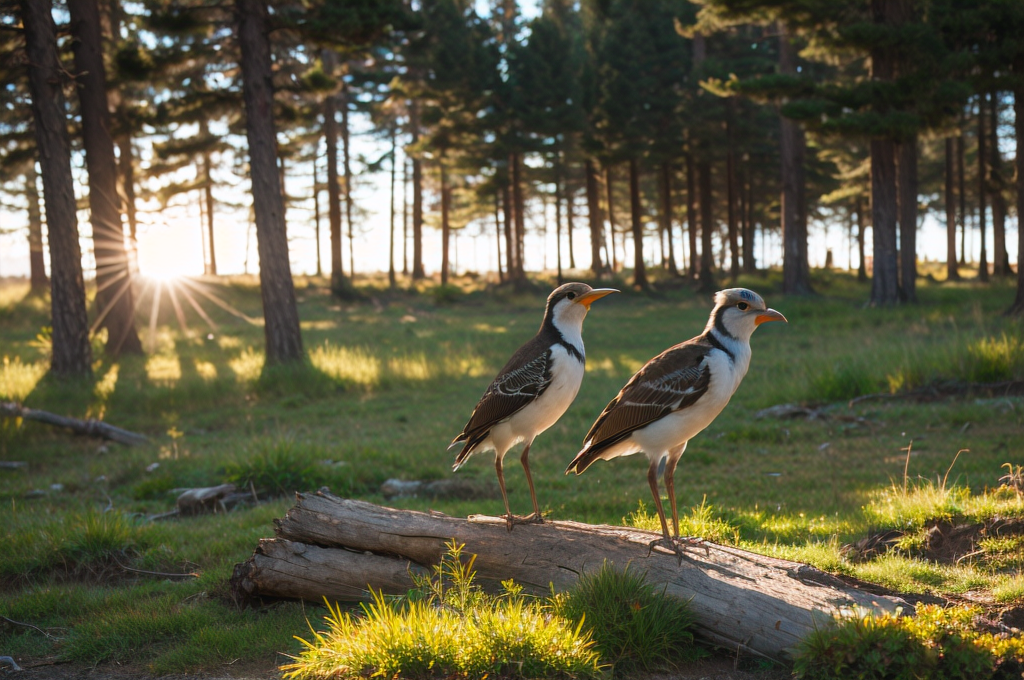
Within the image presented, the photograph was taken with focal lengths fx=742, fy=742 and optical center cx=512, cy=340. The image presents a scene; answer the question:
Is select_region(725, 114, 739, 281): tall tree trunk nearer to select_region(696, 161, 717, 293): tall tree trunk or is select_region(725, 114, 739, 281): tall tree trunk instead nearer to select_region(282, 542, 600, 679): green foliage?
select_region(696, 161, 717, 293): tall tree trunk

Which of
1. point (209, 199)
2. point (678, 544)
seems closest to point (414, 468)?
point (678, 544)

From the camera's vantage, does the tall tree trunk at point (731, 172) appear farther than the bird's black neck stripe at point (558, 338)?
Yes

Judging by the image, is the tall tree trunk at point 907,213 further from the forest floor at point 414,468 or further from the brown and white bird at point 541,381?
the brown and white bird at point 541,381

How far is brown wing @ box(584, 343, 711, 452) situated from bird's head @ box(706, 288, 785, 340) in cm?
20

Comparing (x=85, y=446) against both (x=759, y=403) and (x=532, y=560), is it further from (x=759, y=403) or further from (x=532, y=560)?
(x=759, y=403)

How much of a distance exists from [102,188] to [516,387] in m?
17.2

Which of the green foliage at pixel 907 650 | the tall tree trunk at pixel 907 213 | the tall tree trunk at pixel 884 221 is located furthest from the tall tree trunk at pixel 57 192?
the tall tree trunk at pixel 907 213

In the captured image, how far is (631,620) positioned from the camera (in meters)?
4.37

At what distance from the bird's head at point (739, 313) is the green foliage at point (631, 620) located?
5.71ft

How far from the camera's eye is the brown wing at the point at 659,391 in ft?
16.1

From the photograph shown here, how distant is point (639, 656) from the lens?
430 centimetres

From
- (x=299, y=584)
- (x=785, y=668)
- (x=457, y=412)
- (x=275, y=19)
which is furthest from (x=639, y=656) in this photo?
(x=275, y=19)

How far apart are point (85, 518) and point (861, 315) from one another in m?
20.5

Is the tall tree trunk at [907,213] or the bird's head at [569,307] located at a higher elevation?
the tall tree trunk at [907,213]
